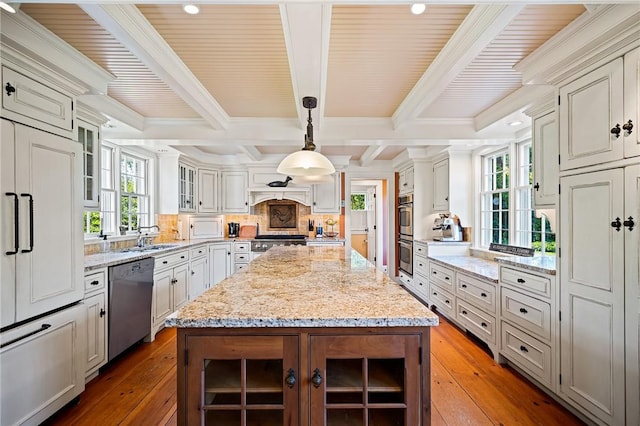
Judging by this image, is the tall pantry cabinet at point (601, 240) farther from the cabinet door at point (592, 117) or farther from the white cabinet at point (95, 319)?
the white cabinet at point (95, 319)

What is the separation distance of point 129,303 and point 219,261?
93.9 inches

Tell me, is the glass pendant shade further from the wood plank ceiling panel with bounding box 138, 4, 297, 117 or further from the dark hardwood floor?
the dark hardwood floor

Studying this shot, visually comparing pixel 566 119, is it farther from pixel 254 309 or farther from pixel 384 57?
pixel 254 309

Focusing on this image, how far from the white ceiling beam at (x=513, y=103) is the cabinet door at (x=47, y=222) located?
345cm

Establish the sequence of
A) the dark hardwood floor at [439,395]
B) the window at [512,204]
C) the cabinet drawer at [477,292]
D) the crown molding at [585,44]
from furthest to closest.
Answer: the window at [512,204]
the cabinet drawer at [477,292]
the dark hardwood floor at [439,395]
the crown molding at [585,44]

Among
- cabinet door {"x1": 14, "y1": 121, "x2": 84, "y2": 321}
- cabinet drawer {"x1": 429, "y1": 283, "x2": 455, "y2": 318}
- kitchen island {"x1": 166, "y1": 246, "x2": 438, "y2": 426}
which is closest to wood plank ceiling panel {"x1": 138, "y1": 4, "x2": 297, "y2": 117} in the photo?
cabinet door {"x1": 14, "y1": 121, "x2": 84, "y2": 321}

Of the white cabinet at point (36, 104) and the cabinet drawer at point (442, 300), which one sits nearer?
the white cabinet at point (36, 104)

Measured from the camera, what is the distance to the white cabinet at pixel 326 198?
5.69 meters

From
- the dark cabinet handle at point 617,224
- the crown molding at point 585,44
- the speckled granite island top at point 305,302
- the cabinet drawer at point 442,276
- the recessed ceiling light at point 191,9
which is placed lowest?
the cabinet drawer at point 442,276

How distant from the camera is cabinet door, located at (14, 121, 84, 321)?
5.62ft

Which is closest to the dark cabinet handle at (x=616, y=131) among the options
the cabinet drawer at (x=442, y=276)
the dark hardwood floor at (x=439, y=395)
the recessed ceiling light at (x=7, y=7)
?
the dark hardwood floor at (x=439, y=395)

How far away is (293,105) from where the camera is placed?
315 cm

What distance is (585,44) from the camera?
176 centimetres

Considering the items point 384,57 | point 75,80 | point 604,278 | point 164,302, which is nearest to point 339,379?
point 604,278
